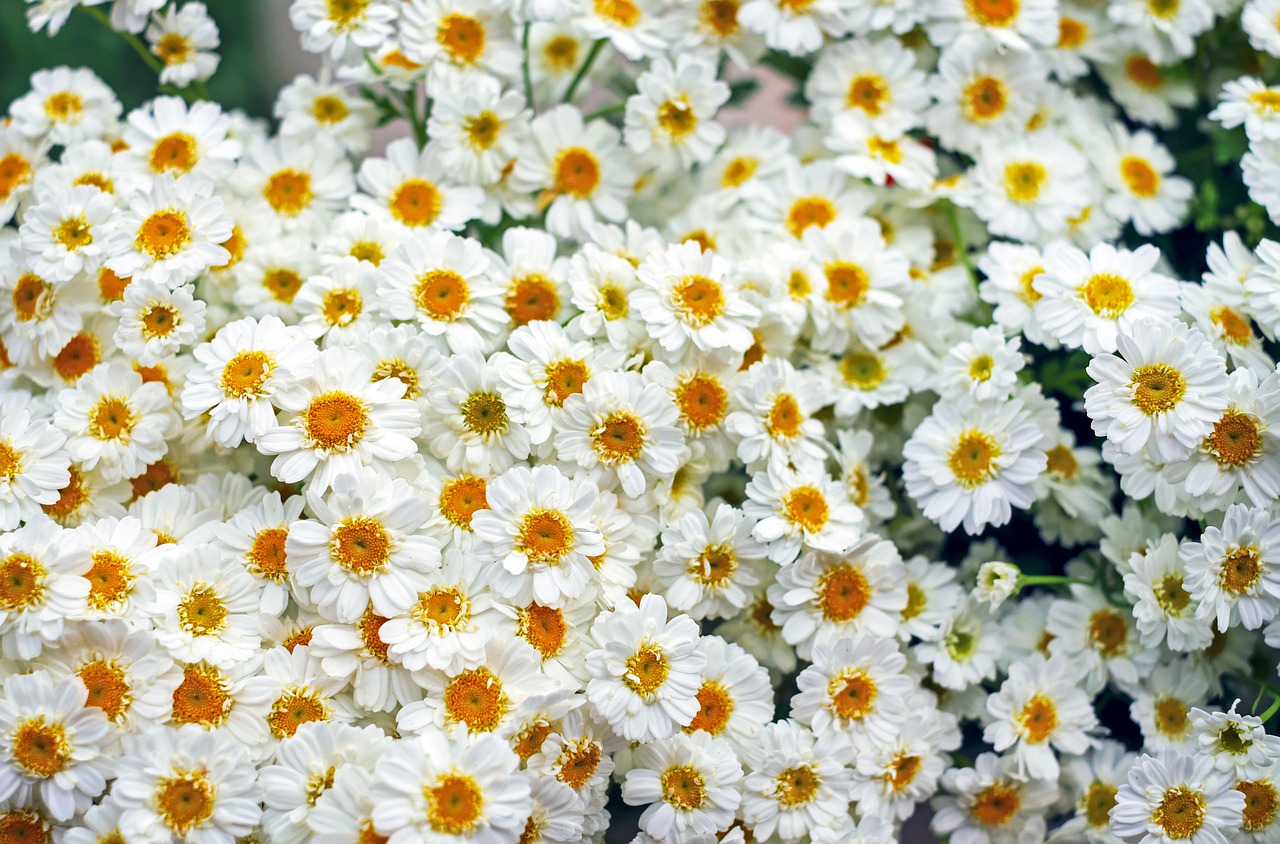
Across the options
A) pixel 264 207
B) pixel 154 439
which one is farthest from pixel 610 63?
pixel 154 439

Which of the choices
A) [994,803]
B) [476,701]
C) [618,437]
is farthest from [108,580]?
[994,803]

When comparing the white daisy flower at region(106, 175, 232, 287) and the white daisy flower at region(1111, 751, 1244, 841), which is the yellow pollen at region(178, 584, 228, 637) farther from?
the white daisy flower at region(1111, 751, 1244, 841)

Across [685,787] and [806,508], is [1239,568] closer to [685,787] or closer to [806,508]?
[806,508]

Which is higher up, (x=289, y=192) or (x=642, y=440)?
(x=289, y=192)

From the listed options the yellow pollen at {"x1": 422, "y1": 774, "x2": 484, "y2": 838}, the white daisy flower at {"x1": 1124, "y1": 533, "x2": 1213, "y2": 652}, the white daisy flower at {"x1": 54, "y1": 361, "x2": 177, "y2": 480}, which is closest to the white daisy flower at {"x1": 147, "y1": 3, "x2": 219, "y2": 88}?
the white daisy flower at {"x1": 54, "y1": 361, "x2": 177, "y2": 480}

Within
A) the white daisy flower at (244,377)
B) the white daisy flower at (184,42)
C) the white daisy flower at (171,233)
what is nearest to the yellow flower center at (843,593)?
the white daisy flower at (244,377)

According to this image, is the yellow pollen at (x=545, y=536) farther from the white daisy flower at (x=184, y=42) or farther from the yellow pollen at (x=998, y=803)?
the white daisy flower at (x=184, y=42)

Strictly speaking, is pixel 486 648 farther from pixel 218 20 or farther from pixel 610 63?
pixel 218 20
